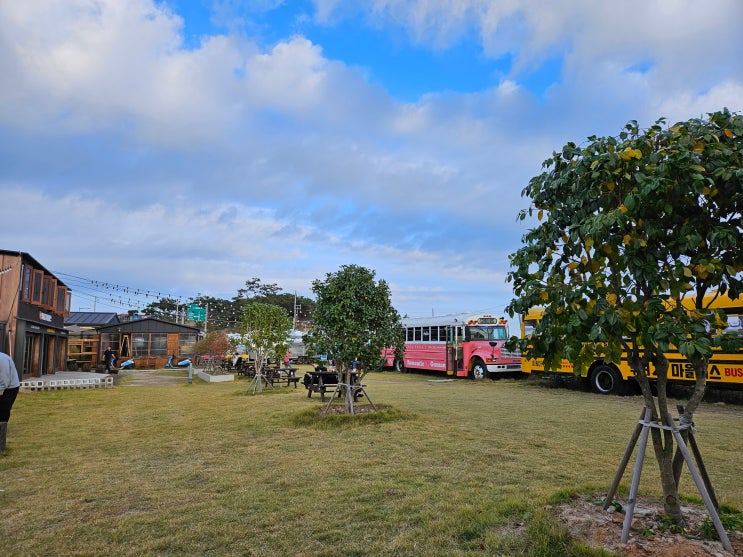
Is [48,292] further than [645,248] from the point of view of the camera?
Yes

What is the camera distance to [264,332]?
17.7 meters

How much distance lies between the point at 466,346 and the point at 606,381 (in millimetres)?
6979

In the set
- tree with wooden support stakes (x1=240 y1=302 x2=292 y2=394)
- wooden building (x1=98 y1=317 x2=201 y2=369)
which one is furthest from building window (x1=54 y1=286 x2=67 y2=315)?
tree with wooden support stakes (x1=240 y1=302 x2=292 y2=394)

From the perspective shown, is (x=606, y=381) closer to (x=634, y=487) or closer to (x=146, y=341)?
(x=634, y=487)

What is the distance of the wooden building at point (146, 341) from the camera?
113ft

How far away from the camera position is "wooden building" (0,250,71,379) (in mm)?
17453

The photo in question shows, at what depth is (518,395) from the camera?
14875 mm

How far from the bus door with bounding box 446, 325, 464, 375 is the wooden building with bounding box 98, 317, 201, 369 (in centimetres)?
2180

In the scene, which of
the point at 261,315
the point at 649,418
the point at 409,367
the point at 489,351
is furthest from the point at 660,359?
the point at 409,367

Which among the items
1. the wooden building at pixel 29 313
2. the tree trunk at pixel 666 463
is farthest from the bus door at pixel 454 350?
the tree trunk at pixel 666 463

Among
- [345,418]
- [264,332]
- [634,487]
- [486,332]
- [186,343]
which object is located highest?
[486,332]

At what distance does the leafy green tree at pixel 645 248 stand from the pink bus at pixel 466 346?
614 inches

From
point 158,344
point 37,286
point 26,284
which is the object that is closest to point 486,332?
point 26,284

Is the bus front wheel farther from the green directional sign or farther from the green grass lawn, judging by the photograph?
the green directional sign
